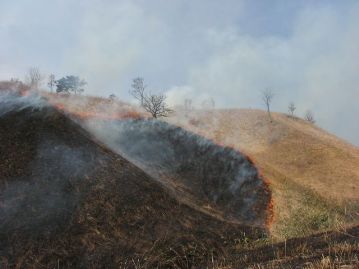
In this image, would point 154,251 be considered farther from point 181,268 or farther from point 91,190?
point 91,190

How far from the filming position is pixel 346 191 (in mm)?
37250

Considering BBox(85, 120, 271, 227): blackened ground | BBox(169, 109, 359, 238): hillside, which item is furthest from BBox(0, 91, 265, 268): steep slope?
BBox(169, 109, 359, 238): hillside

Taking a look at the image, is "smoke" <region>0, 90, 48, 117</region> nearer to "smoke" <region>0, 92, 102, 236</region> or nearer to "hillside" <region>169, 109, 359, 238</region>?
"smoke" <region>0, 92, 102, 236</region>

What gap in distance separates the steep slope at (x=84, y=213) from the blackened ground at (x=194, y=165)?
3.38 metres

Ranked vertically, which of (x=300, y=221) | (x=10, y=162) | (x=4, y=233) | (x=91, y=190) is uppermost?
(x=10, y=162)

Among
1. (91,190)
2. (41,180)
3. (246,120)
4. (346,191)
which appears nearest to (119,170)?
(91,190)

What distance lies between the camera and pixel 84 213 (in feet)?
59.1

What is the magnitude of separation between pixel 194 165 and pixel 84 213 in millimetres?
14257

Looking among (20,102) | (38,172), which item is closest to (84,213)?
(38,172)

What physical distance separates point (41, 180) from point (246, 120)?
50.8 meters

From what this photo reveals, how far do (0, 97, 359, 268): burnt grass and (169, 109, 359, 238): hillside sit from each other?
456 cm

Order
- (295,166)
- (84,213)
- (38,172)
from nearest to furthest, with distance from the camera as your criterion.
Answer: (84,213), (38,172), (295,166)

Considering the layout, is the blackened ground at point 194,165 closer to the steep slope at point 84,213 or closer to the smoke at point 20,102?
the steep slope at point 84,213

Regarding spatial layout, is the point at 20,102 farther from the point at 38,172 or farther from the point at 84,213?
the point at 84,213
